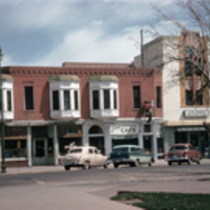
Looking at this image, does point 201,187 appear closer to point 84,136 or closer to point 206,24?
point 206,24

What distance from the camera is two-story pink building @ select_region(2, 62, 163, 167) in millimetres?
39969

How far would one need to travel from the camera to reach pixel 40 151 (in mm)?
41375

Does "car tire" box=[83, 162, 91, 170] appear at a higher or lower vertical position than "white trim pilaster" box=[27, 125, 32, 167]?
lower

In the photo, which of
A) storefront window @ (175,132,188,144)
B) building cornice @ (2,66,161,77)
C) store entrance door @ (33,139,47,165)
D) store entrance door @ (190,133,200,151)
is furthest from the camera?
store entrance door @ (190,133,200,151)

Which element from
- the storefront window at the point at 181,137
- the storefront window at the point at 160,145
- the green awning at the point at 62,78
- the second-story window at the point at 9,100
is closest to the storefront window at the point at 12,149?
the second-story window at the point at 9,100

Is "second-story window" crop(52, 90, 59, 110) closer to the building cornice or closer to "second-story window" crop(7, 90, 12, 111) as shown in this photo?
the building cornice

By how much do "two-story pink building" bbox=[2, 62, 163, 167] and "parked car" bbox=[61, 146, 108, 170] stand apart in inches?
369

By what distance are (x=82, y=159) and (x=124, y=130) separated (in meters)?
13.9

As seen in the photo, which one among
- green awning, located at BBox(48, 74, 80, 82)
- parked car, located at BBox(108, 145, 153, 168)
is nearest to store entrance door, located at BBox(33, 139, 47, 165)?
green awning, located at BBox(48, 74, 80, 82)

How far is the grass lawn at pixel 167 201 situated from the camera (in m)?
10.5

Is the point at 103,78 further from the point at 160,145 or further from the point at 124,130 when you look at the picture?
the point at 160,145

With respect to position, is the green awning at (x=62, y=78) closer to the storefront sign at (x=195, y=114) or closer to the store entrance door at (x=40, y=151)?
the store entrance door at (x=40, y=151)

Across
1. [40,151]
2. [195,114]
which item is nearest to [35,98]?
[40,151]

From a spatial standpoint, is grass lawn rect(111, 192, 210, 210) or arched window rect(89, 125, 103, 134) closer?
grass lawn rect(111, 192, 210, 210)
